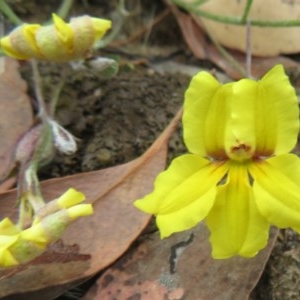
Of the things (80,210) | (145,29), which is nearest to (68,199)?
(80,210)

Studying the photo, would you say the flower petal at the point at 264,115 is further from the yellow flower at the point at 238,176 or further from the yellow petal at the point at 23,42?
the yellow petal at the point at 23,42

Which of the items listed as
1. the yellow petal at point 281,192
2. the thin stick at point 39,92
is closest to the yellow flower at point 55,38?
the thin stick at point 39,92

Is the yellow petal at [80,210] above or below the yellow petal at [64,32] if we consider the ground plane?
below

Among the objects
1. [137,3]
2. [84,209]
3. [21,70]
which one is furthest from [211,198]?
[137,3]

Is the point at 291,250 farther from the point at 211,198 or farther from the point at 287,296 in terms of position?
the point at 211,198

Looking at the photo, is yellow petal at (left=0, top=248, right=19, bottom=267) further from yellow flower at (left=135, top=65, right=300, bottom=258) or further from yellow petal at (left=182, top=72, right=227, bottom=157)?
yellow petal at (left=182, top=72, right=227, bottom=157)

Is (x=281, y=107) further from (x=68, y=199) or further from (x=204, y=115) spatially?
(x=68, y=199)
